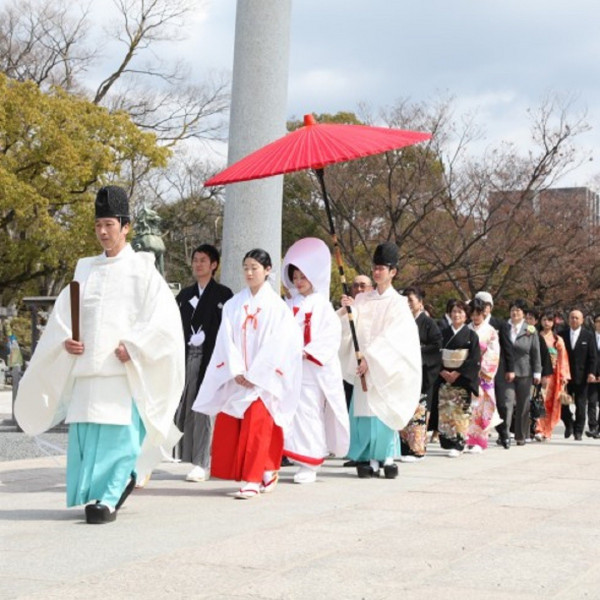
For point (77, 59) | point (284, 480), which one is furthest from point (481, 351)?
point (77, 59)

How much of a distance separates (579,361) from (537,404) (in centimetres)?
112

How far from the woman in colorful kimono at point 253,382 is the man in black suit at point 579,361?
7876 millimetres

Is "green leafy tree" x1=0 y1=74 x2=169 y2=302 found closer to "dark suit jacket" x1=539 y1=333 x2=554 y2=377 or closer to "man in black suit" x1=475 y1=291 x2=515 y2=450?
"dark suit jacket" x1=539 y1=333 x2=554 y2=377

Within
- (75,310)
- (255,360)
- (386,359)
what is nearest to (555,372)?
(386,359)

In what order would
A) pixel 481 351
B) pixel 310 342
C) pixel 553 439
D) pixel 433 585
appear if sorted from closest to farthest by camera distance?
pixel 433 585 < pixel 310 342 < pixel 481 351 < pixel 553 439

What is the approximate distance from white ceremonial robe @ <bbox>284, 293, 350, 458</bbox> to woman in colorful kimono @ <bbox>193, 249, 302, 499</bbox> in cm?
58

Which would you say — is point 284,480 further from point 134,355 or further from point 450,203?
point 450,203

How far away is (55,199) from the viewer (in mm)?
29266

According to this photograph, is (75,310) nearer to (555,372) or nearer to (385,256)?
(385,256)

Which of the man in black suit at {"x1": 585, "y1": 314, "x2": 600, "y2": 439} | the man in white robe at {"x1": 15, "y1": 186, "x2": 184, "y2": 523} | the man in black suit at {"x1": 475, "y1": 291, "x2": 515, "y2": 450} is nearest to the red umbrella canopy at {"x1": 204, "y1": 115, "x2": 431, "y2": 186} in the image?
the man in white robe at {"x1": 15, "y1": 186, "x2": 184, "y2": 523}

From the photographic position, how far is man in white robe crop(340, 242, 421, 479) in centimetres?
920

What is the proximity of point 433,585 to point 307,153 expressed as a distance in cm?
424

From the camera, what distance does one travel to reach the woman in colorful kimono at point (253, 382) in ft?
26.2

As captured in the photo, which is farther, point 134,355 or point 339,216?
point 339,216
